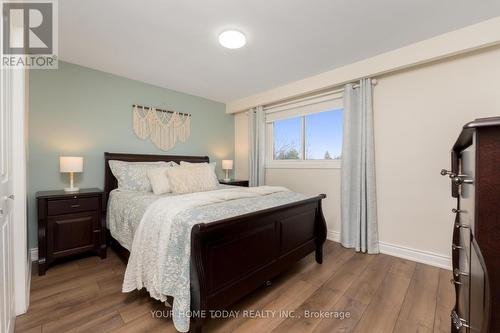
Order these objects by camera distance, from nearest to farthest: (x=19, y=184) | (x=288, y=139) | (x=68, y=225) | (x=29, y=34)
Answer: (x=19, y=184)
(x=29, y=34)
(x=68, y=225)
(x=288, y=139)

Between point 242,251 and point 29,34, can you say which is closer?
point 242,251

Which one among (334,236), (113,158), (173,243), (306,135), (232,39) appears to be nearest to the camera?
(173,243)

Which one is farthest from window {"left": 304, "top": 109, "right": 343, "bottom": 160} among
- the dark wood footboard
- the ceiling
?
the dark wood footboard

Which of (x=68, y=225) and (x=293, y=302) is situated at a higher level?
(x=68, y=225)

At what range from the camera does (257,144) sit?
400 cm

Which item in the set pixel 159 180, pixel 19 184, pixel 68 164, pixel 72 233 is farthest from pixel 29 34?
pixel 72 233

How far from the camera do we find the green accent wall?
2510mm

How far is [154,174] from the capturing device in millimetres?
2703

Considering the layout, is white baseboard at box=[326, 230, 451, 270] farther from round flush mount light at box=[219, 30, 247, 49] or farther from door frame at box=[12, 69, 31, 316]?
door frame at box=[12, 69, 31, 316]

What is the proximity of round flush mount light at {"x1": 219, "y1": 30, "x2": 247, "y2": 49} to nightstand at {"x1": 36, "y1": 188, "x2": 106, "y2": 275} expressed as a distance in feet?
7.07

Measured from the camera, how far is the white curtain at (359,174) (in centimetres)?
269

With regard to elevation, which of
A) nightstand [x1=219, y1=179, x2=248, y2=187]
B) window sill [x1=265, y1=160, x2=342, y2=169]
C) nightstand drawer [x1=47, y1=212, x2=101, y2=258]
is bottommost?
nightstand drawer [x1=47, y1=212, x2=101, y2=258]

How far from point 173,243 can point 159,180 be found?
139 centimetres

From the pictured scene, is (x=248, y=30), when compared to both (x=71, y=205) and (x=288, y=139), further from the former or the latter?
(x=71, y=205)
